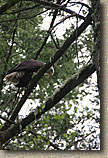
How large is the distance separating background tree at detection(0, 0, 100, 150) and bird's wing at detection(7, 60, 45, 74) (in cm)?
6

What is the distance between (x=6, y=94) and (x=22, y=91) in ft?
0.68

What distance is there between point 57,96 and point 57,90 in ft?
0.12

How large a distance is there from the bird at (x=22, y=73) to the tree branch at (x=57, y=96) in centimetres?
26

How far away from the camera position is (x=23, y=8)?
1.93 metres

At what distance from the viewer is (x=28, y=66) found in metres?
1.81

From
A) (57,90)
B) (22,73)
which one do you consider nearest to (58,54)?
(57,90)

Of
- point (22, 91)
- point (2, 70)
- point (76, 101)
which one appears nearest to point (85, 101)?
point (76, 101)

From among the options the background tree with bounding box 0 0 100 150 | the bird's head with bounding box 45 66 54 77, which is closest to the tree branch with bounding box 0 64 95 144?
the background tree with bounding box 0 0 100 150

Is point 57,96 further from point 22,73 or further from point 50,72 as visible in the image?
point 22,73

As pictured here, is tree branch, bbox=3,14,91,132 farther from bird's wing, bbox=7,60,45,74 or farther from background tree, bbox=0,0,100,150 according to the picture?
bird's wing, bbox=7,60,45,74

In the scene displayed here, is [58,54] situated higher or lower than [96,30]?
lower

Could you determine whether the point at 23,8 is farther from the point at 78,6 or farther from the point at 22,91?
the point at 22,91

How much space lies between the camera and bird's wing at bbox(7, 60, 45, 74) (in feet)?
5.79

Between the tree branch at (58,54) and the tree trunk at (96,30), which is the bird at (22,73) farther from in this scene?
the tree trunk at (96,30)
